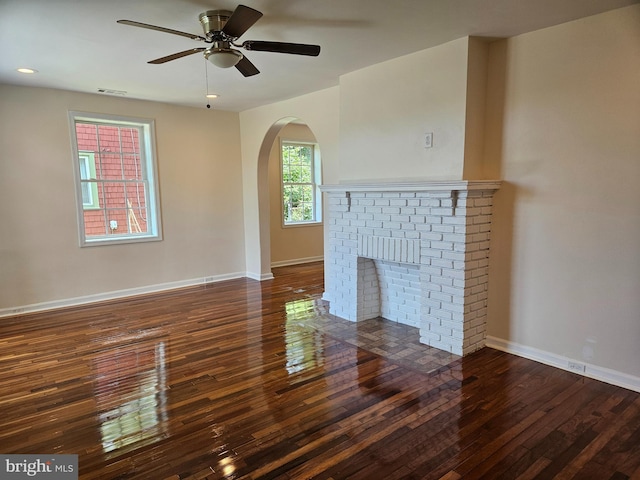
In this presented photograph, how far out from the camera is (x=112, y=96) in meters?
4.95

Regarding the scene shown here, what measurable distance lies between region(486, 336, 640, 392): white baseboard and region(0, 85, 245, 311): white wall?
414 cm

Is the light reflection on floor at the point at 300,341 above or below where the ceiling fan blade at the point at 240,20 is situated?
below

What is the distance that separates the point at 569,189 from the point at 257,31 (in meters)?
2.56

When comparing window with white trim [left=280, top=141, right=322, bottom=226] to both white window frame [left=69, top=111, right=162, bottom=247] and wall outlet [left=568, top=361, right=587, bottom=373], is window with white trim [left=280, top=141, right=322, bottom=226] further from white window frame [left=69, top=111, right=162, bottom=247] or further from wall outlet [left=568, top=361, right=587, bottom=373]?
wall outlet [left=568, top=361, right=587, bottom=373]

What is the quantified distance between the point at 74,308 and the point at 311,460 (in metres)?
4.01

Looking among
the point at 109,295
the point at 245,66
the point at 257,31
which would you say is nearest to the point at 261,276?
the point at 109,295

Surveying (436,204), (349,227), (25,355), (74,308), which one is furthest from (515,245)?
(74,308)

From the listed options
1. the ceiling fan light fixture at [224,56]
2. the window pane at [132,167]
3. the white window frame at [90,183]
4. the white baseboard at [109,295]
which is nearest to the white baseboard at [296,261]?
the white baseboard at [109,295]

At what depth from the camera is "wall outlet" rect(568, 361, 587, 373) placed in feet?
9.65

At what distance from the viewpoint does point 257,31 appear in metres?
2.94

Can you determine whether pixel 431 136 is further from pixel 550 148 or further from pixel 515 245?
pixel 515 245

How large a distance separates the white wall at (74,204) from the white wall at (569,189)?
158 inches

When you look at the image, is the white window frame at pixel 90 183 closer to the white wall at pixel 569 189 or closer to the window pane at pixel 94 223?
the window pane at pixel 94 223

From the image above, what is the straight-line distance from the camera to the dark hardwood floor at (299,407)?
2.02 meters
